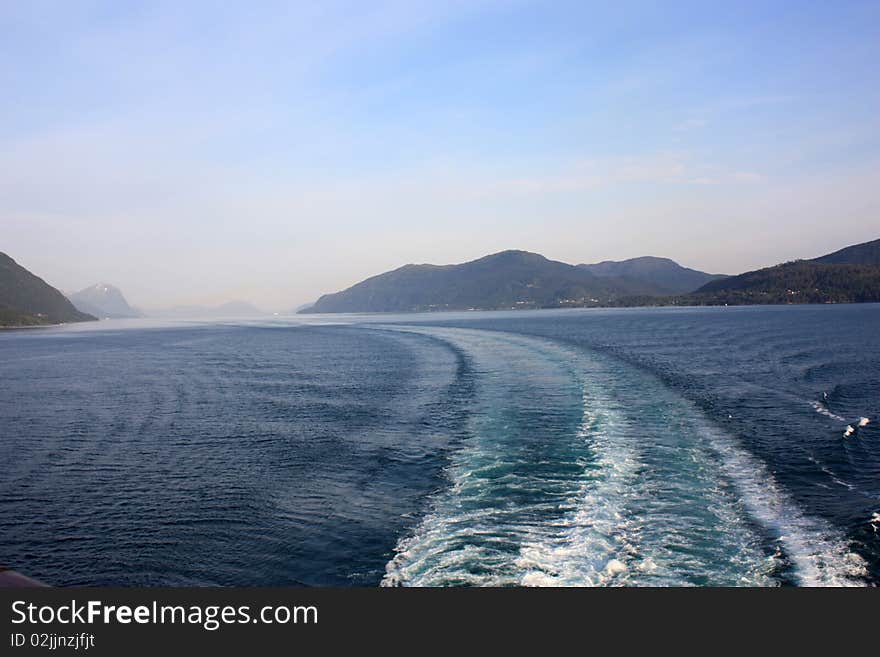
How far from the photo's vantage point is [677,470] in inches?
743

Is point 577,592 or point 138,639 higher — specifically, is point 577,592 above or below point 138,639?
below

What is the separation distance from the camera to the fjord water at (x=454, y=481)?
12.8 m

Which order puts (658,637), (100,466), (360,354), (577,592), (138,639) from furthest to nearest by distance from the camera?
(360,354) → (100,466) → (577,592) → (658,637) → (138,639)

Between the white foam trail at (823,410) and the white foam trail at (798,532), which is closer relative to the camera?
the white foam trail at (798,532)

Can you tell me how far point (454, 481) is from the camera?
18594 mm

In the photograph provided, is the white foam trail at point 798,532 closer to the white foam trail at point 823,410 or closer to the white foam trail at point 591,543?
the white foam trail at point 591,543

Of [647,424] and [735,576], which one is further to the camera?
[647,424]

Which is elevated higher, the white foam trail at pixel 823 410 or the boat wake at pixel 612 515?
the white foam trail at pixel 823 410

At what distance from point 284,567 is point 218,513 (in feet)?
14.6

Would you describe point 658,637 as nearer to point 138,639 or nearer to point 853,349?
point 138,639

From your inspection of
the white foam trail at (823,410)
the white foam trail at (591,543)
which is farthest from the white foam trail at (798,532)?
the white foam trail at (823,410)

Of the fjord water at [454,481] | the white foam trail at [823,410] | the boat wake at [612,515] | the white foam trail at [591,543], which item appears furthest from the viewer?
the white foam trail at [823,410]

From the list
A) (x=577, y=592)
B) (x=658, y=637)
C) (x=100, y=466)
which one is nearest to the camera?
(x=658, y=637)

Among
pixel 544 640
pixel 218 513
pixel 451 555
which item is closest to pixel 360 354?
pixel 218 513
